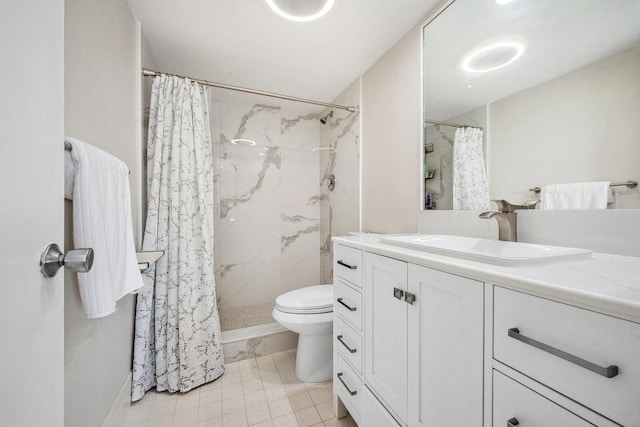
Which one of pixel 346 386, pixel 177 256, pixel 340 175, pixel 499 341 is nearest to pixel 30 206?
pixel 499 341

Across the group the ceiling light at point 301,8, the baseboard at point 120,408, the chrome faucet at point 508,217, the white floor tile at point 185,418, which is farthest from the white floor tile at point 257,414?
the ceiling light at point 301,8

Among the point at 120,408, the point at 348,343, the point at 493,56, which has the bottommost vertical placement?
the point at 120,408

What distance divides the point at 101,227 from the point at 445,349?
Answer: 118 centimetres

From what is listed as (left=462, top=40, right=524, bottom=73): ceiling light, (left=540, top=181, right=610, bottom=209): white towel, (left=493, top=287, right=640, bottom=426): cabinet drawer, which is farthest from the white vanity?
(left=462, top=40, right=524, bottom=73): ceiling light

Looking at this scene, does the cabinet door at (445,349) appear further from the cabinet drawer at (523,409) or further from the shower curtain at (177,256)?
the shower curtain at (177,256)

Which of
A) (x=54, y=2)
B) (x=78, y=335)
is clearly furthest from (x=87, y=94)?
(x=78, y=335)

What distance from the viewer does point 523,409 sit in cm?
54

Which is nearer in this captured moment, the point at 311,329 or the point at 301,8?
the point at 301,8

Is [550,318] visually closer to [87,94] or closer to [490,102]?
[490,102]

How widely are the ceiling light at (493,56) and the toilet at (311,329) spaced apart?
1.55 m

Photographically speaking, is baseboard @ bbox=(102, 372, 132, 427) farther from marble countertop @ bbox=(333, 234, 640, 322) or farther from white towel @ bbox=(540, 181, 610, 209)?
white towel @ bbox=(540, 181, 610, 209)

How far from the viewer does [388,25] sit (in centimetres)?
149

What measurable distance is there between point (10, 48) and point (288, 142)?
2.41 meters

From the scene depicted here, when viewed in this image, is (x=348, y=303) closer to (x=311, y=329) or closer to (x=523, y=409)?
(x=311, y=329)
